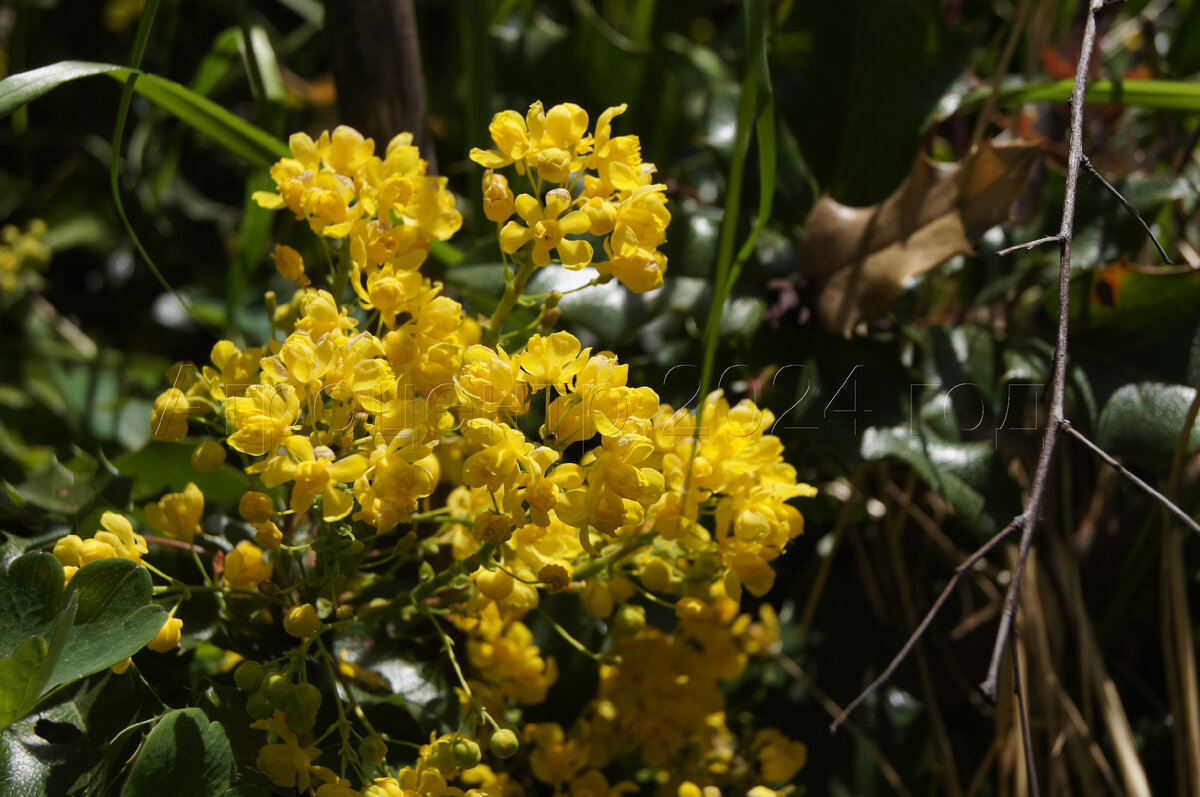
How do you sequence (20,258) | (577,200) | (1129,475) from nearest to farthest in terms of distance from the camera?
1. (1129,475)
2. (577,200)
3. (20,258)

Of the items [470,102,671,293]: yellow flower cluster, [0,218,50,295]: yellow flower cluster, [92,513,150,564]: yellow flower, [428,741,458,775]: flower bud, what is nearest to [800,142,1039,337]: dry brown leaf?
[470,102,671,293]: yellow flower cluster

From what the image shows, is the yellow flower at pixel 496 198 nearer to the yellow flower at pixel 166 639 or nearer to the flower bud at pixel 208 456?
the flower bud at pixel 208 456

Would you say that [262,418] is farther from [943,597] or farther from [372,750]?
[943,597]

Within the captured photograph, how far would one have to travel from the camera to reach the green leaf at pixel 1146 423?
2.89 feet

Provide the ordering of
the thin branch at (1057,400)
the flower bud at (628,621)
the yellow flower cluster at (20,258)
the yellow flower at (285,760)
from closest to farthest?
the thin branch at (1057,400) < the yellow flower at (285,760) < the flower bud at (628,621) < the yellow flower cluster at (20,258)

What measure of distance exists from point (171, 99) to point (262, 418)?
17.3 inches

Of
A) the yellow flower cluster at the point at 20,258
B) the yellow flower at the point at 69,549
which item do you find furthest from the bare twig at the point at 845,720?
the yellow flower cluster at the point at 20,258

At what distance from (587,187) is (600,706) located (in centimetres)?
49

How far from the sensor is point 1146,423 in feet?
2.92

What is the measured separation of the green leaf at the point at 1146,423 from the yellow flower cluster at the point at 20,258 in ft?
4.65

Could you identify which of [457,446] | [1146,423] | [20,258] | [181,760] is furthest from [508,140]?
[20,258]

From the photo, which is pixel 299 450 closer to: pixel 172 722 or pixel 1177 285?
pixel 172 722

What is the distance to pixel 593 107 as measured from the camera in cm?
113

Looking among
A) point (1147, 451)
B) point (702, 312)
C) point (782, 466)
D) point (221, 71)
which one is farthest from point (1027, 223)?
point (221, 71)
